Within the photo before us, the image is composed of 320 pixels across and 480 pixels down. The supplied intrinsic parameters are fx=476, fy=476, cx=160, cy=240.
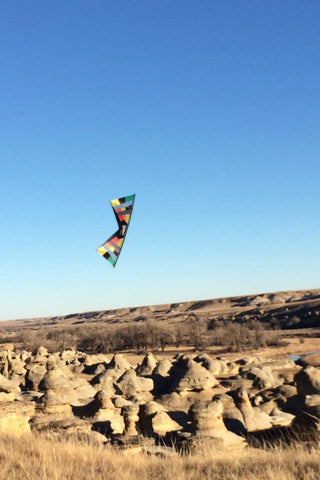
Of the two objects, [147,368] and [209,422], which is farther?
[147,368]

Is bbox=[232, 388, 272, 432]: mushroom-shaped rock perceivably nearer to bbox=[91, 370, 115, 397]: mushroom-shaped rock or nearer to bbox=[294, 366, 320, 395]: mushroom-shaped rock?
bbox=[294, 366, 320, 395]: mushroom-shaped rock

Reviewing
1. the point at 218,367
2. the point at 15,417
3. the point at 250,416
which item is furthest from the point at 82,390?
the point at 218,367

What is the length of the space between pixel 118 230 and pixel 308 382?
41.7 feet

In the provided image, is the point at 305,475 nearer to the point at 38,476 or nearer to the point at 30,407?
the point at 38,476

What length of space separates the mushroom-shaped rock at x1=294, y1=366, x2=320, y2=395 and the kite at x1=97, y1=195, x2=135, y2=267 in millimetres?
12274

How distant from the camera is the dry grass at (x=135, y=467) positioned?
20.4 feet

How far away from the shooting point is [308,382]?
19.8 meters

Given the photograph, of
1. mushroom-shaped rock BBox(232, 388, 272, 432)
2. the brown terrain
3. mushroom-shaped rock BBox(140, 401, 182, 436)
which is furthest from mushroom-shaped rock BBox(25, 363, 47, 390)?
mushroom-shaped rock BBox(232, 388, 272, 432)

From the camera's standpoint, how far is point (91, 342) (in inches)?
2773

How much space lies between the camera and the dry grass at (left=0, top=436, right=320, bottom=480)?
20.4ft

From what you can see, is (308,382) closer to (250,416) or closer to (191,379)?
(250,416)

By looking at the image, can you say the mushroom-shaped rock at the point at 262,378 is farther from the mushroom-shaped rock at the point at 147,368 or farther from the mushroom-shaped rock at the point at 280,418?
the mushroom-shaped rock at the point at 280,418

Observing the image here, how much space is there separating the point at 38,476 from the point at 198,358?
35.9 metres

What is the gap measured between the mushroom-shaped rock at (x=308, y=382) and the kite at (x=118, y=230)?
1227 centimetres
